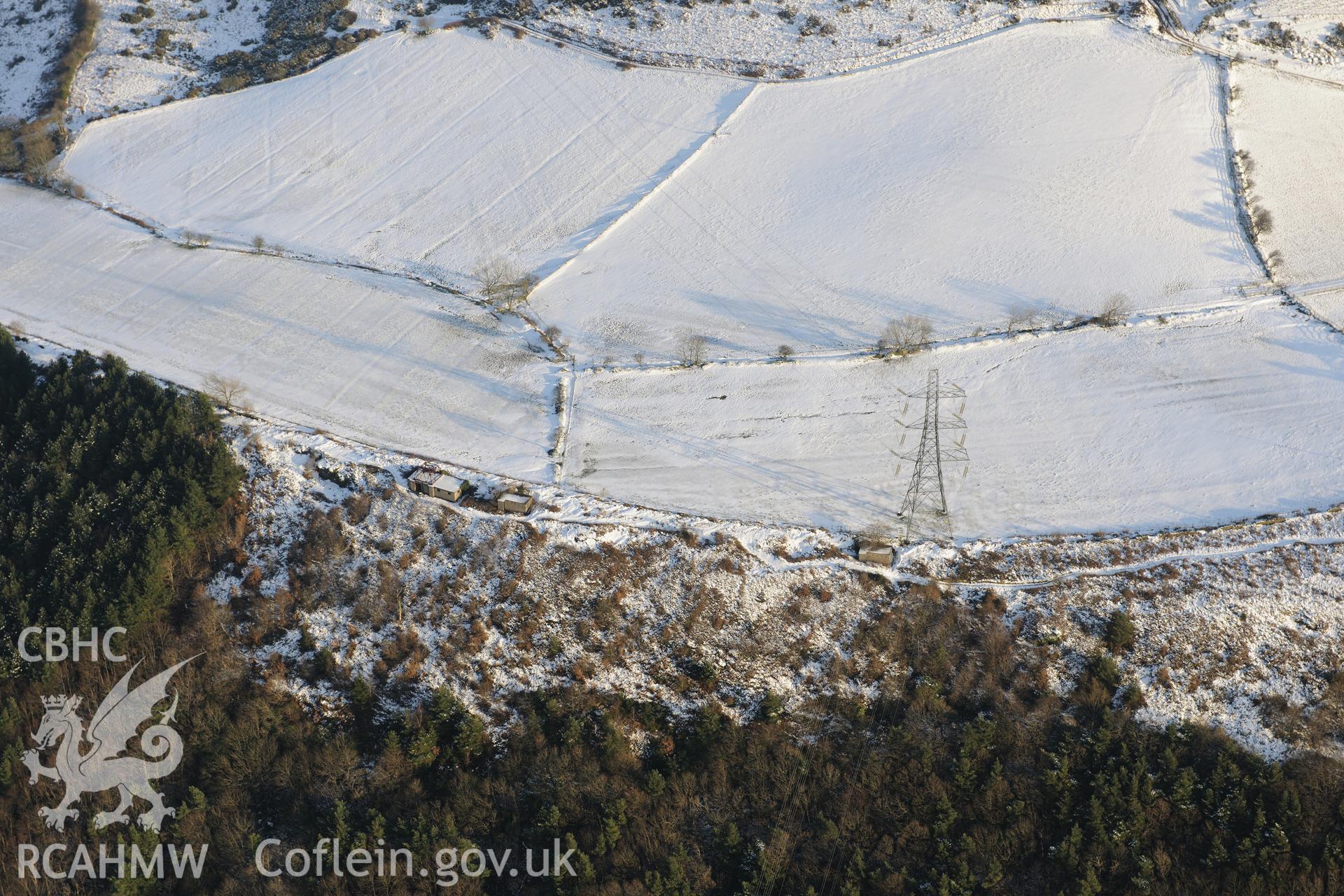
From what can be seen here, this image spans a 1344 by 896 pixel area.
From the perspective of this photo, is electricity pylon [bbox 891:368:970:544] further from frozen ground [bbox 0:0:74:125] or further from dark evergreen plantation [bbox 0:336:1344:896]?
frozen ground [bbox 0:0:74:125]

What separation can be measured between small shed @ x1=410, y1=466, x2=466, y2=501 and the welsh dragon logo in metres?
12.8

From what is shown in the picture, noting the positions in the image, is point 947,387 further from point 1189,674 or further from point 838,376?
point 1189,674

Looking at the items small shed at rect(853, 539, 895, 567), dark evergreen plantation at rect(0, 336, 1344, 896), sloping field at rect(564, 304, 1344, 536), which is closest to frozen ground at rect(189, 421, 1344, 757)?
small shed at rect(853, 539, 895, 567)

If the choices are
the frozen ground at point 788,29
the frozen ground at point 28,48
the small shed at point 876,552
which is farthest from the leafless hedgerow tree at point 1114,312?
the frozen ground at point 28,48

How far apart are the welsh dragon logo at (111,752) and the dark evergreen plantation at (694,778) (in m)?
0.50

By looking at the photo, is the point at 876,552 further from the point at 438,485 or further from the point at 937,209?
the point at 937,209

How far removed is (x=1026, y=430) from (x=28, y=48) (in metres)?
77.8

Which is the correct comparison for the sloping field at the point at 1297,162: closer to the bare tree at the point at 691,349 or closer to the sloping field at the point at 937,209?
the sloping field at the point at 937,209

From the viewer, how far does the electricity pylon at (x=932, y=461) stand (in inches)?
1832

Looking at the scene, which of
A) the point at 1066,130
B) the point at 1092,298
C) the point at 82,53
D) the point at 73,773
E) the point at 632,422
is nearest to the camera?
the point at 73,773

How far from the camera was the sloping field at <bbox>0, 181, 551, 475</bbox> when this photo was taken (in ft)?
171

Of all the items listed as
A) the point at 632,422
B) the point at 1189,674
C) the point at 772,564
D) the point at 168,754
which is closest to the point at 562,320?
the point at 632,422

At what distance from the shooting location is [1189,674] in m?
41.7

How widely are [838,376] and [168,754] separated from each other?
117ft
